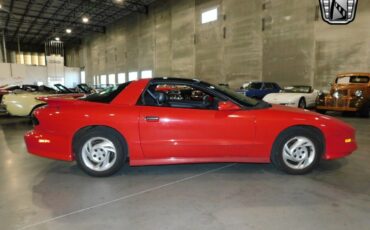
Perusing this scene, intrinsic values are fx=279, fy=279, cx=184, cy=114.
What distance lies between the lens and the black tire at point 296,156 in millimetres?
3625

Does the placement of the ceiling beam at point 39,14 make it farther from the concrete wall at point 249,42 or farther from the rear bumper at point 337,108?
the rear bumper at point 337,108

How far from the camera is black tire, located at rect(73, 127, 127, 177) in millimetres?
3561

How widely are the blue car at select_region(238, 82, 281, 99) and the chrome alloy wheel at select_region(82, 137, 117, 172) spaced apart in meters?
12.1

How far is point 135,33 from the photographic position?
29.4 metres

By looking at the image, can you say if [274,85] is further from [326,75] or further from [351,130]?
[351,130]

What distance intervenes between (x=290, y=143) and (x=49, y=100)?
3304mm

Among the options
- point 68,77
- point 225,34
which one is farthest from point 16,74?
point 225,34

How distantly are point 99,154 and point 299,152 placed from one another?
2602 mm

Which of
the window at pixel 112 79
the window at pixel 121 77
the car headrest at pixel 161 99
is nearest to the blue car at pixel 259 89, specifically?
the car headrest at pixel 161 99

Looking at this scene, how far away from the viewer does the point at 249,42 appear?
17594mm

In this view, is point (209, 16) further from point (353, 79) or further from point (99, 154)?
point (99, 154)

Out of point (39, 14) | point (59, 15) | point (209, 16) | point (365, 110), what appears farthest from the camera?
point (59, 15)

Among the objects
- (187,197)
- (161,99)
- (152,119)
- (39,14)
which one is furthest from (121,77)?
(187,197)

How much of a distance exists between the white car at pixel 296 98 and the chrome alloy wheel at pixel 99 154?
9.00 m
